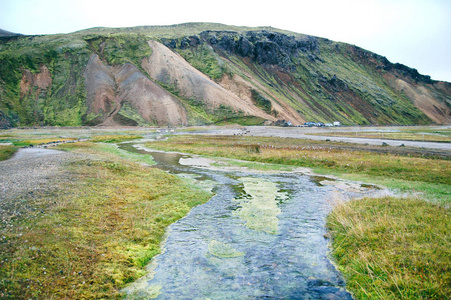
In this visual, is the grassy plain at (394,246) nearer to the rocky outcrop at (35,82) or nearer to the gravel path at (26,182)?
the gravel path at (26,182)

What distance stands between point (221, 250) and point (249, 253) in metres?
1.13

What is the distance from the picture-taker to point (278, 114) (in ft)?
498

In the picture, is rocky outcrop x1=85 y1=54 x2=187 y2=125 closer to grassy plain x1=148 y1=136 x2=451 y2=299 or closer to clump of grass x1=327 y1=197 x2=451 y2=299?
grassy plain x1=148 y1=136 x2=451 y2=299

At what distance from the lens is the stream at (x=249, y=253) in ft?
30.9

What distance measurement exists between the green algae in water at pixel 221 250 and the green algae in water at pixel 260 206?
8.51ft

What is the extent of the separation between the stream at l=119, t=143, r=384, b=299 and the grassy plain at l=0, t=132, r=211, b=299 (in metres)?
0.81

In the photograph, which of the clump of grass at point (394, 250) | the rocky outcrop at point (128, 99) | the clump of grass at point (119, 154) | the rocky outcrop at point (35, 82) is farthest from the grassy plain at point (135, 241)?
the rocky outcrop at point (35, 82)

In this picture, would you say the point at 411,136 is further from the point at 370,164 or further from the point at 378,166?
the point at 378,166

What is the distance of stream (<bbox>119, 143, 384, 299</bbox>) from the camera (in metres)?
9.41

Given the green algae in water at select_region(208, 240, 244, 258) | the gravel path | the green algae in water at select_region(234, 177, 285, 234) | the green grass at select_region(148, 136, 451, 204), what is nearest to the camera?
the green algae in water at select_region(208, 240, 244, 258)

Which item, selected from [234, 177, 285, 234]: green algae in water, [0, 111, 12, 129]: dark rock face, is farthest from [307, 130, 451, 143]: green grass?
[0, 111, 12, 129]: dark rock face

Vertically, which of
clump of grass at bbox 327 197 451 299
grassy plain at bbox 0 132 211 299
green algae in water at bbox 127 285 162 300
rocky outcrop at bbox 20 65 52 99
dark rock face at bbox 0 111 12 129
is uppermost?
rocky outcrop at bbox 20 65 52 99

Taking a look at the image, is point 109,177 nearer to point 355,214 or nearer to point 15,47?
point 355,214

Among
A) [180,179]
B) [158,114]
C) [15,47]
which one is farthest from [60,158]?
[15,47]
